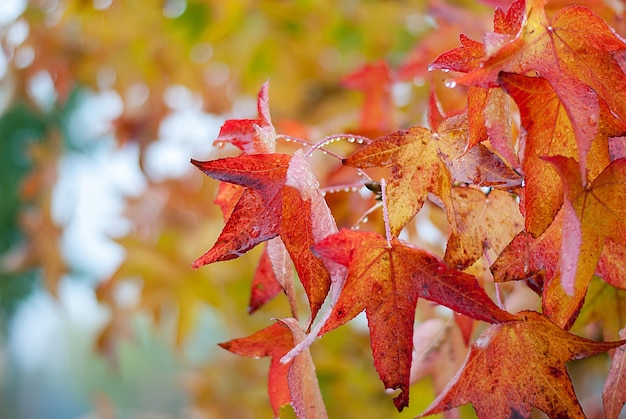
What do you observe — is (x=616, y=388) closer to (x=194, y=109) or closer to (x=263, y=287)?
(x=263, y=287)

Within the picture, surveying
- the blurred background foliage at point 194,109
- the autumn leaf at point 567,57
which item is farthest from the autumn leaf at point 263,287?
the blurred background foliage at point 194,109

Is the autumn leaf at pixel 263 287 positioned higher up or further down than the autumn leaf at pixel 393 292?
further down

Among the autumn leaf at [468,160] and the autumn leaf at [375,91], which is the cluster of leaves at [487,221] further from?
the autumn leaf at [375,91]

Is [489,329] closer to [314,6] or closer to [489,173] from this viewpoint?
[489,173]

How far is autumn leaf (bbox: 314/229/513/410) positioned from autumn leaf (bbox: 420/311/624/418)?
0.03 meters

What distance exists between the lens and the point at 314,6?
1563mm

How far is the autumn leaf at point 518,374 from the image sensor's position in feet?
1.47

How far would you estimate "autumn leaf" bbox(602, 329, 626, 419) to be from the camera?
0.47 metres

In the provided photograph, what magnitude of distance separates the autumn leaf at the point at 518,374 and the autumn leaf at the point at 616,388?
40 millimetres

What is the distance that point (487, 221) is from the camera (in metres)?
0.50

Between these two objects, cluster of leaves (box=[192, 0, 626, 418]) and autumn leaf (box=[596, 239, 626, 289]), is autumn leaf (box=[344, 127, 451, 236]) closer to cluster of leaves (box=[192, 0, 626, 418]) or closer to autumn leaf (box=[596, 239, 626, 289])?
cluster of leaves (box=[192, 0, 626, 418])

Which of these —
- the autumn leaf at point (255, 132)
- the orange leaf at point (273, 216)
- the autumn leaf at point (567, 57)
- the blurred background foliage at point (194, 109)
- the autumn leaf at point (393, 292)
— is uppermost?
the autumn leaf at point (567, 57)

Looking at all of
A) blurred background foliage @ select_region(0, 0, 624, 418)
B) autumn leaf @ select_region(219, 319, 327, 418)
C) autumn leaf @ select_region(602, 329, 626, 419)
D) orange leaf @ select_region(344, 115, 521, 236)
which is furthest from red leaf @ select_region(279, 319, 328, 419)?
blurred background foliage @ select_region(0, 0, 624, 418)

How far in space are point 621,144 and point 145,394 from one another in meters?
7.82
